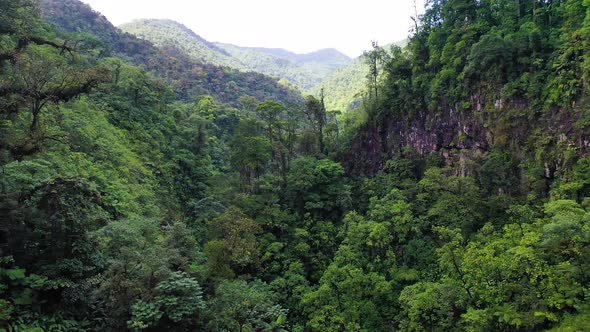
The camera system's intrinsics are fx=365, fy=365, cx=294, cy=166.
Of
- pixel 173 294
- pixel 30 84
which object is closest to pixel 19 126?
pixel 30 84

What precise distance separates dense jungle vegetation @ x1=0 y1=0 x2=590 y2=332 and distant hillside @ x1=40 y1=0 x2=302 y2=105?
107ft

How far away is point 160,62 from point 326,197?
60271mm

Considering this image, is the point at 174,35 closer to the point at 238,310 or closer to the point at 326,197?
the point at 326,197

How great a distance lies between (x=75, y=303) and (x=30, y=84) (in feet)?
29.2

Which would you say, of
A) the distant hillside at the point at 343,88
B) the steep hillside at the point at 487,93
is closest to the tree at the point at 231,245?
the steep hillside at the point at 487,93

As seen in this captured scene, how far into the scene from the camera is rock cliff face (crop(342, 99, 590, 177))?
22016 millimetres

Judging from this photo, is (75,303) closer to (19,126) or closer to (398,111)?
(19,126)

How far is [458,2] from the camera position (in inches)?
1255

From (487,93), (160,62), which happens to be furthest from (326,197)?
(160,62)

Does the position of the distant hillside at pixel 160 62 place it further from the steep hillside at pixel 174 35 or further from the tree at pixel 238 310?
the tree at pixel 238 310

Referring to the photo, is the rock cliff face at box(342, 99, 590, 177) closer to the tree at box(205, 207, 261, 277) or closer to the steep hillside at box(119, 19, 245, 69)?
the tree at box(205, 207, 261, 277)

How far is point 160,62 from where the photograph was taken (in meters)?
76.9

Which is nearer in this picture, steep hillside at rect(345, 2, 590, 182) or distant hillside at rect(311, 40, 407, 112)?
steep hillside at rect(345, 2, 590, 182)

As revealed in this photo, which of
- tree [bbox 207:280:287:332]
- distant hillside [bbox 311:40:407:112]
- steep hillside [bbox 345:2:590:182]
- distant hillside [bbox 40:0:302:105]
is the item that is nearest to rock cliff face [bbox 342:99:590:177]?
steep hillside [bbox 345:2:590:182]
